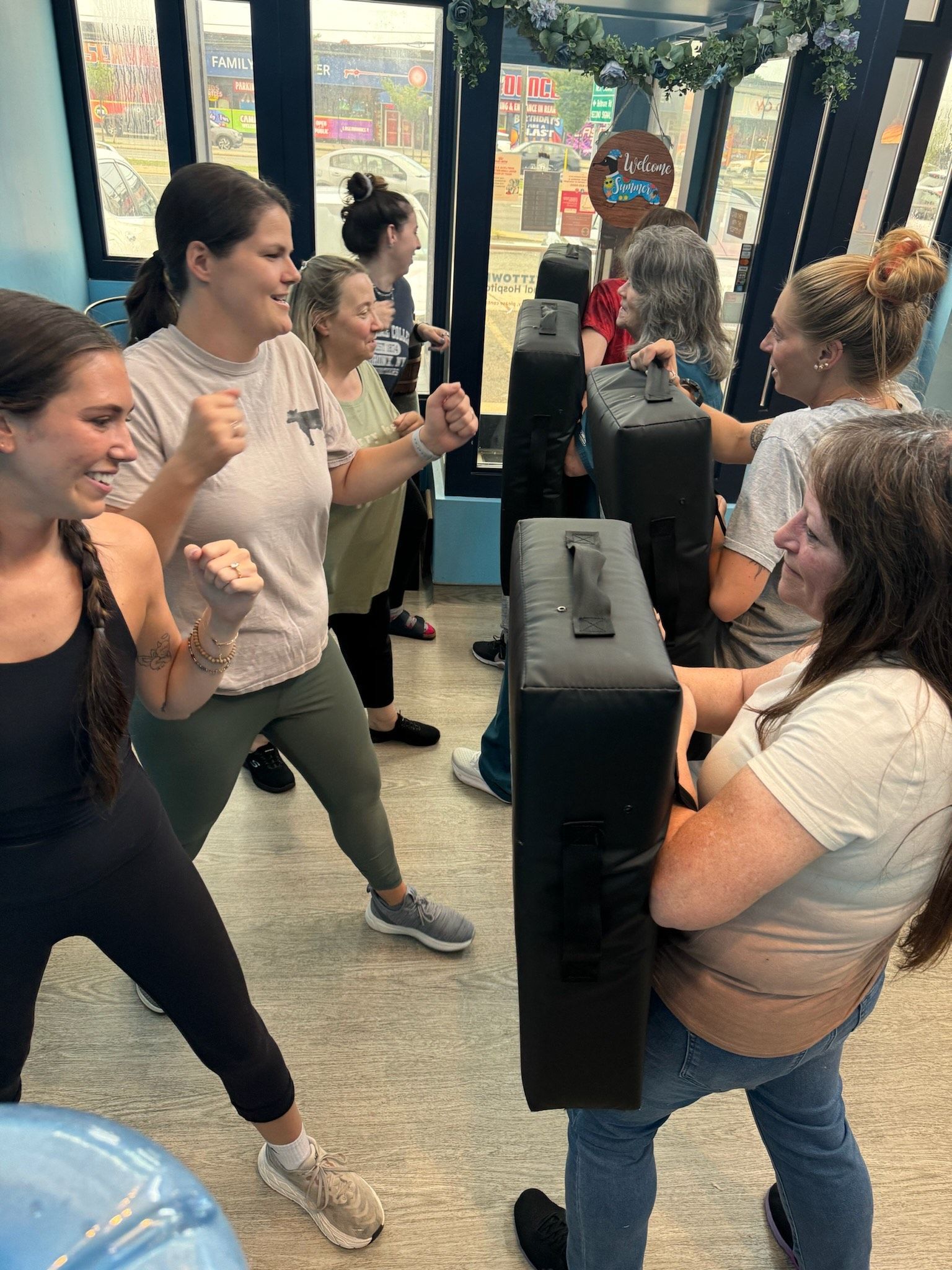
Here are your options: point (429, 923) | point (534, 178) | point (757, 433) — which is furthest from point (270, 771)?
point (534, 178)

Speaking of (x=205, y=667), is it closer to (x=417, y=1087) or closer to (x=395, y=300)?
(x=417, y=1087)

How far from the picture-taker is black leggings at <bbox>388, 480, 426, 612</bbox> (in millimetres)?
3178

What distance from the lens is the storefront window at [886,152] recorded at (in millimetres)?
4391

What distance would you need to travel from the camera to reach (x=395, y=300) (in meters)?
3.23

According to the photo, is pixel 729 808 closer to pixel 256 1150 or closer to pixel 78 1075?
pixel 256 1150

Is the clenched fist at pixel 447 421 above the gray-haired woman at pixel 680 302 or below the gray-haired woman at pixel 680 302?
below

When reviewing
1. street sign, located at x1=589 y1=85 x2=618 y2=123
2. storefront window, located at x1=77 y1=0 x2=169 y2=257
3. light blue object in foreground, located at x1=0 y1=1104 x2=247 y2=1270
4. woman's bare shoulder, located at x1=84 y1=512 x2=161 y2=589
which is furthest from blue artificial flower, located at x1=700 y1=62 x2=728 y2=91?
light blue object in foreground, located at x1=0 y1=1104 x2=247 y2=1270

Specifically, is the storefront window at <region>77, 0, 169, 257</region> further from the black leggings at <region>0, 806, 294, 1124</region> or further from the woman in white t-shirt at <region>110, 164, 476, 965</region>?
the black leggings at <region>0, 806, 294, 1124</region>

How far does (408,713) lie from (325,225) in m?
2.31

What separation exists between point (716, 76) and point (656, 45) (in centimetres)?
28

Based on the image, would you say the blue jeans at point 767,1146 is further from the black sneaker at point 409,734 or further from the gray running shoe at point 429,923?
the black sneaker at point 409,734

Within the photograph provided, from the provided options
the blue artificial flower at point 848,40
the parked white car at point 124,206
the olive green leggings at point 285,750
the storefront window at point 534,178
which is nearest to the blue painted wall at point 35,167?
the parked white car at point 124,206

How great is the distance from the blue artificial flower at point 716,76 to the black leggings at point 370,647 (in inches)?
89.3

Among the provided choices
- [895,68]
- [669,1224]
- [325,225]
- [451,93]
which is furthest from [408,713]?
[895,68]
